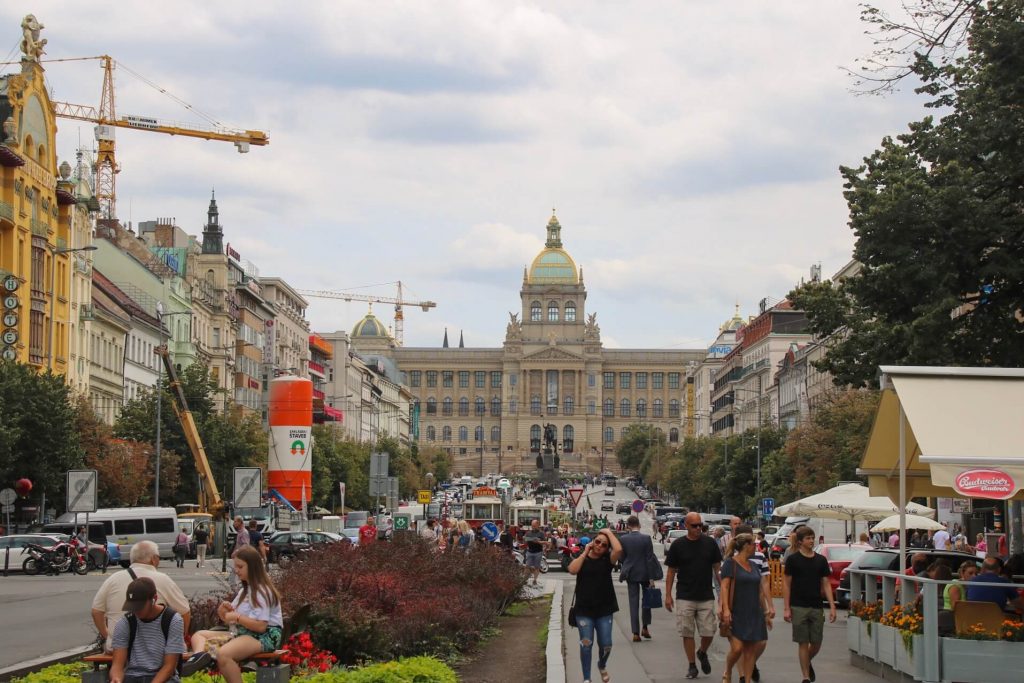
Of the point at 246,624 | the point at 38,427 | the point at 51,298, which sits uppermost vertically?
the point at 51,298

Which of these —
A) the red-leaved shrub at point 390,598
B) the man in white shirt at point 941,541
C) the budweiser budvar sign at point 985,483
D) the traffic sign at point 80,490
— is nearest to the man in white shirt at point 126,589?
the red-leaved shrub at point 390,598

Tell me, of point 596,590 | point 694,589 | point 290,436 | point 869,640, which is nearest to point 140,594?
point 596,590

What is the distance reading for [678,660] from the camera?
2127cm

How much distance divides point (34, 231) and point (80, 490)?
88.4 feet

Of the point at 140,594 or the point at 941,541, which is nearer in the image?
the point at 140,594

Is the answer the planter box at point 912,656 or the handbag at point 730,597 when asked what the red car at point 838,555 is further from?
the handbag at point 730,597

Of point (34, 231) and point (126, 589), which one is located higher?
point (34, 231)

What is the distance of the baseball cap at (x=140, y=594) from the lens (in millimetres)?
12008

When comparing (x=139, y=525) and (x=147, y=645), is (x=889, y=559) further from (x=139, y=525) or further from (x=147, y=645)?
(x=139, y=525)

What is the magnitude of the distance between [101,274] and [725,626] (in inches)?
3010

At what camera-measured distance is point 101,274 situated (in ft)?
294

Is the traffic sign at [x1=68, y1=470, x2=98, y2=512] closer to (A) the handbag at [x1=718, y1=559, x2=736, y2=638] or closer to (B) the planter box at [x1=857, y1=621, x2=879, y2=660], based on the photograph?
(B) the planter box at [x1=857, y1=621, x2=879, y2=660]

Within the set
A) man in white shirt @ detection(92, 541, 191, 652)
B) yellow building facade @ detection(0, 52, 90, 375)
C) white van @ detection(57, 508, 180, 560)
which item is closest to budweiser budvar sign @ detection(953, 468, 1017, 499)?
man in white shirt @ detection(92, 541, 191, 652)

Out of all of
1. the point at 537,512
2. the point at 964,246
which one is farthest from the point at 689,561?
the point at 537,512
